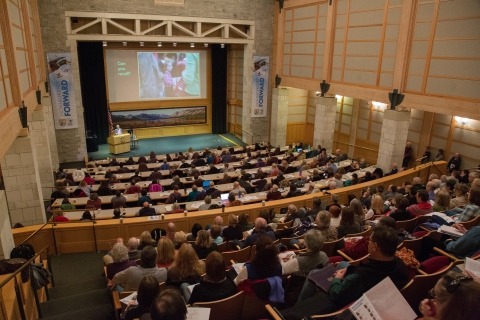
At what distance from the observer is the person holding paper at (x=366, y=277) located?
3.04 metres

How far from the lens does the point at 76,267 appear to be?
7.16 meters

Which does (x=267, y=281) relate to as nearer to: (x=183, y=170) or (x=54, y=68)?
(x=183, y=170)

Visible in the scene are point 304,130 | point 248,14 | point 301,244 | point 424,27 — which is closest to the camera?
point 301,244

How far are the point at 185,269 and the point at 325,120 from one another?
12.3m

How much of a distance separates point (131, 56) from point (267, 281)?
1658 centimetres

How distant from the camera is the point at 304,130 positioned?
64.4 feet

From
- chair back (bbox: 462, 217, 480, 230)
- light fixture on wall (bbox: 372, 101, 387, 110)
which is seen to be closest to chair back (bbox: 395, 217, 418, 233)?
chair back (bbox: 462, 217, 480, 230)

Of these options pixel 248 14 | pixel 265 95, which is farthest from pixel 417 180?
pixel 248 14

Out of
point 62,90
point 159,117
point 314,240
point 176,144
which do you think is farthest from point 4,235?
point 159,117

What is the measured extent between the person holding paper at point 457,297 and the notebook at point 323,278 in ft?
4.58

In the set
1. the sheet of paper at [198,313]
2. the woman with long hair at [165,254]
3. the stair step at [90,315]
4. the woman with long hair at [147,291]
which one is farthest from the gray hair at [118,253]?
the sheet of paper at [198,313]

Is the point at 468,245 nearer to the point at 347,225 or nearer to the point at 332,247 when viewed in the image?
the point at 332,247

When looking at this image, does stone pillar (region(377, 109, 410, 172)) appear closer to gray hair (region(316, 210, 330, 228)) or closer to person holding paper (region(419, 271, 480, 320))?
gray hair (region(316, 210, 330, 228))

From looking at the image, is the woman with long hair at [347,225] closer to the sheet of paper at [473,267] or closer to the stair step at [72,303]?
the sheet of paper at [473,267]
